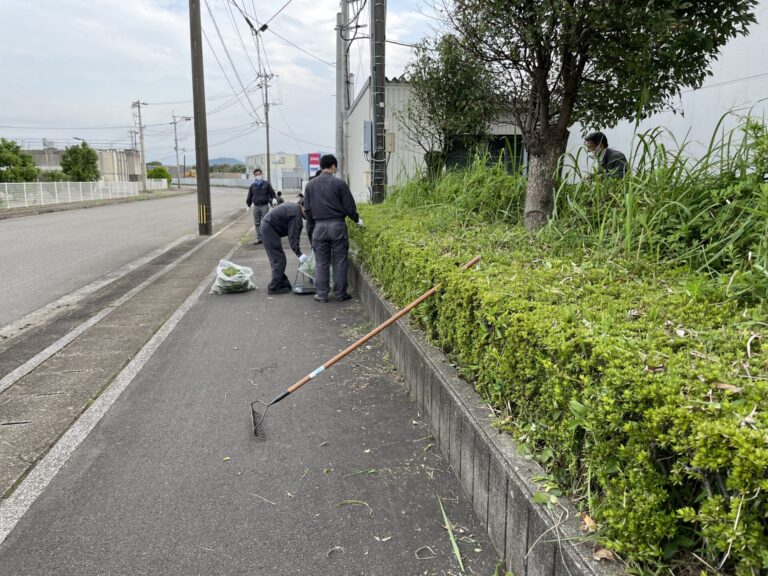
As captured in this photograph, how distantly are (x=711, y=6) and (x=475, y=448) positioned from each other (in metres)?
3.85

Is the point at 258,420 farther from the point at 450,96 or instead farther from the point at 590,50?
the point at 450,96

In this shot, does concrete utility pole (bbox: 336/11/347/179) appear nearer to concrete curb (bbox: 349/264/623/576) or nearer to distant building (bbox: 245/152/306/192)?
→ concrete curb (bbox: 349/264/623/576)

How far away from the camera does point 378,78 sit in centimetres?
1020

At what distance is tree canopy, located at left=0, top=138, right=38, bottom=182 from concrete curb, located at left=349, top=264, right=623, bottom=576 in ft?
123

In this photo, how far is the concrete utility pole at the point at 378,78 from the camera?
9.81 m

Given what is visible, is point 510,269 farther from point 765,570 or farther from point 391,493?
point 765,570

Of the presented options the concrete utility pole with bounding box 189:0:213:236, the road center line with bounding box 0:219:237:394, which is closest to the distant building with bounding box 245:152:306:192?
the concrete utility pole with bounding box 189:0:213:236

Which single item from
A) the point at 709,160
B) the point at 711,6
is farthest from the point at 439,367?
the point at 711,6

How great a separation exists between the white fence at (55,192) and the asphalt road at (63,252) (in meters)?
10.8

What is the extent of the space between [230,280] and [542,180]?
15.4 ft

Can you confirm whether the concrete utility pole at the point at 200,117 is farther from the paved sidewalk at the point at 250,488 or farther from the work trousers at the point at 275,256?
the paved sidewalk at the point at 250,488

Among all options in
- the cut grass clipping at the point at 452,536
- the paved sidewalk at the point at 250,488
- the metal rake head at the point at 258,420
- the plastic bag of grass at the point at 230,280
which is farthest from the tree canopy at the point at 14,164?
the cut grass clipping at the point at 452,536

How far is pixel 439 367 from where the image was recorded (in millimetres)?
3613

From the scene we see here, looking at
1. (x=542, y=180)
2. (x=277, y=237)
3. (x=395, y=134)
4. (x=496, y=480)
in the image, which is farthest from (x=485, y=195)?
(x=395, y=134)
